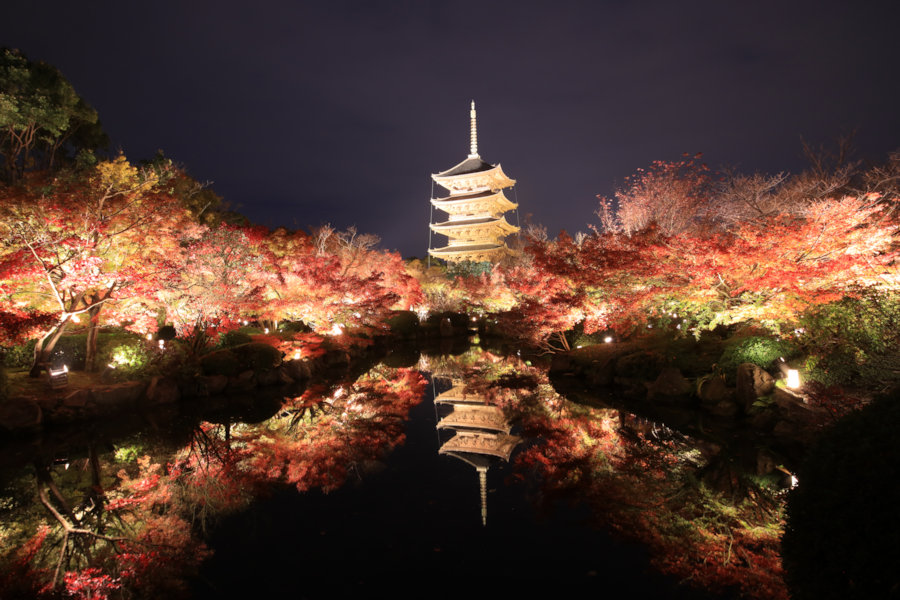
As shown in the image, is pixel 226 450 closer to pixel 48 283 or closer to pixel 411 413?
pixel 411 413

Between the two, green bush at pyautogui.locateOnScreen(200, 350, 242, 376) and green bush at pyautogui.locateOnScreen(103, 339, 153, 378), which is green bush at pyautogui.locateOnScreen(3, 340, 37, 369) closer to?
green bush at pyautogui.locateOnScreen(103, 339, 153, 378)

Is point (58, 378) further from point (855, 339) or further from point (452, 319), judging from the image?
point (452, 319)

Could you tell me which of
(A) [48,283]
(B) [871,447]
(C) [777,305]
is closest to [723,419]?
(C) [777,305]

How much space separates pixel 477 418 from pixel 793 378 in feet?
20.3

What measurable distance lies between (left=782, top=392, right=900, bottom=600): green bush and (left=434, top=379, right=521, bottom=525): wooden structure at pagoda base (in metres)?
3.42

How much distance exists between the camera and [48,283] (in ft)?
29.4

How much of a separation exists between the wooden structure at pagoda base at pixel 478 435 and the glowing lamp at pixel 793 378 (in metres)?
5.26

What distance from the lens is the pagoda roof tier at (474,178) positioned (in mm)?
31919

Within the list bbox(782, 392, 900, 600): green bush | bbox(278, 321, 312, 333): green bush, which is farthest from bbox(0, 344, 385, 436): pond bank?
bbox(782, 392, 900, 600): green bush

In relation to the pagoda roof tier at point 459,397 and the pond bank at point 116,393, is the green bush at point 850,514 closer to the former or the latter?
the pagoda roof tier at point 459,397

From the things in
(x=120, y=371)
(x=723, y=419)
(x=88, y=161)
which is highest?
(x=88, y=161)

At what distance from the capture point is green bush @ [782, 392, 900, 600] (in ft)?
6.77

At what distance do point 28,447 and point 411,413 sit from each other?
731 centimetres

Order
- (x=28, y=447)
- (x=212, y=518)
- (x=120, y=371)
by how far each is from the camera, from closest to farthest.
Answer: (x=212, y=518)
(x=28, y=447)
(x=120, y=371)
